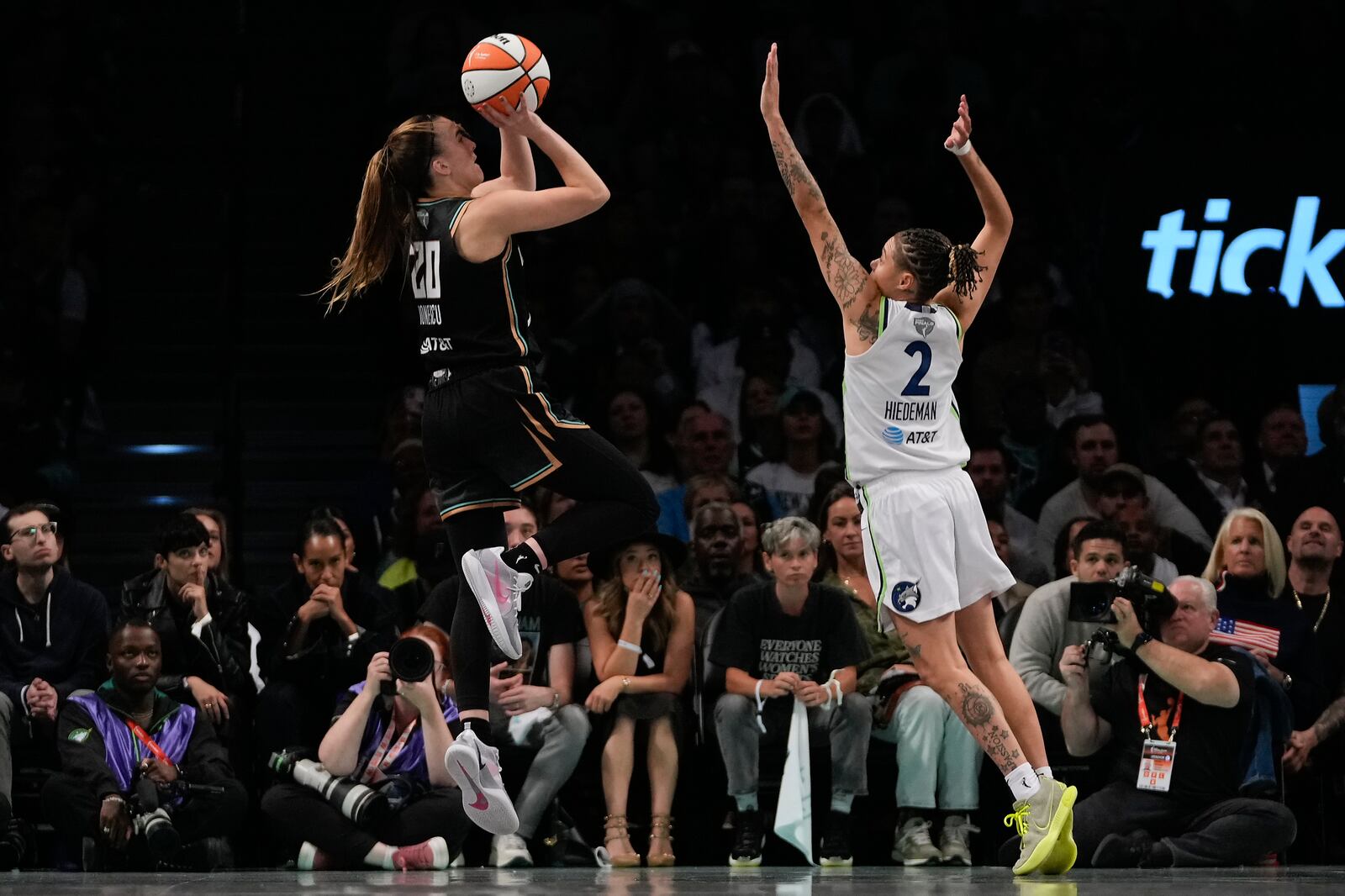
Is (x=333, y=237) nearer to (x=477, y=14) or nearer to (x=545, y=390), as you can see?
(x=477, y=14)

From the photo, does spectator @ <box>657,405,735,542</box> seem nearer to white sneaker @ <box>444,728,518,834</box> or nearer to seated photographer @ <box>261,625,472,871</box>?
seated photographer @ <box>261,625,472,871</box>

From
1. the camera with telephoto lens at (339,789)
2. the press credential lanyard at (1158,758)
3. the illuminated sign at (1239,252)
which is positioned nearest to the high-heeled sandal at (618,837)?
the camera with telephoto lens at (339,789)

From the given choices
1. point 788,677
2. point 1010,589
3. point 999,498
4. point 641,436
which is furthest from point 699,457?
point 788,677

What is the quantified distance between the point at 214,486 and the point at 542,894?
6.62 m

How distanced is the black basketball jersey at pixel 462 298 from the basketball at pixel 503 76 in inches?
15.7

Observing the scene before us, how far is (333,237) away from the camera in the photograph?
44.7ft

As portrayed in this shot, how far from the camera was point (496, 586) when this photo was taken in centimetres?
643

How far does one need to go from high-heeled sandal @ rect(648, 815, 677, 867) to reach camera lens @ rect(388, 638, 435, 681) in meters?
1.95

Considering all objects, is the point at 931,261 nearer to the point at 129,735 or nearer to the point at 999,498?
the point at 999,498

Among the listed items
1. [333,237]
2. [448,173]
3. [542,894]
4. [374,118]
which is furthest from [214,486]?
[542,894]

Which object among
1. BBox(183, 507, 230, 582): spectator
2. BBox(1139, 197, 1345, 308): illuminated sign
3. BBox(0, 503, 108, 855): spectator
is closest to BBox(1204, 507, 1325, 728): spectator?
BBox(1139, 197, 1345, 308): illuminated sign

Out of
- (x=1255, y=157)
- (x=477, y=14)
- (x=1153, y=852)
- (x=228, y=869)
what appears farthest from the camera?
(x=477, y=14)

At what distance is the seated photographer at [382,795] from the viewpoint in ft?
28.2

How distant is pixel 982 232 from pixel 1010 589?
3.05 m
